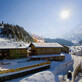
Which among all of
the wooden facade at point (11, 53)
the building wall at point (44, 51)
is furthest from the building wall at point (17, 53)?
the building wall at point (44, 51)

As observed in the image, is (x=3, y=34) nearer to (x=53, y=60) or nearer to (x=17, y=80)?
(x=53, y=60)

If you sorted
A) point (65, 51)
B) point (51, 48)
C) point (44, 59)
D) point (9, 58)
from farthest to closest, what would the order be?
point (65, 51), point (51, 48), point (44, 59), point (9, 58)

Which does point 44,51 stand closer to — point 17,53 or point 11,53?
point 17,53

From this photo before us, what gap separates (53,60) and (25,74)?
1245 cm

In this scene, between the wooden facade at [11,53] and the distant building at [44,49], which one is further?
the distant building at [44,49]

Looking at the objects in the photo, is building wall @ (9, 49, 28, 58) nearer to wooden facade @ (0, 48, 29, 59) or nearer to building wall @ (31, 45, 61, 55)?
wooden facade @ (0, 48, 29, 59)

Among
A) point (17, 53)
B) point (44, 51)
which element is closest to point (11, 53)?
point (17, 53)

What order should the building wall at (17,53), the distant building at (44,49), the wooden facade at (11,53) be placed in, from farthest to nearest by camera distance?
the distant building at (44,49), the building wall at (17,53), the wooden facade at (11,53)

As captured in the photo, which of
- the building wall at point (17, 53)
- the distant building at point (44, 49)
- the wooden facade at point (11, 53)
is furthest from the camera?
the distant building at point (44, 49)

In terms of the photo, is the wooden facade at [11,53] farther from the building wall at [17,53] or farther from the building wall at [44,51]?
the building wall at [44,51]

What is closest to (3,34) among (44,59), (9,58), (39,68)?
(9,58)

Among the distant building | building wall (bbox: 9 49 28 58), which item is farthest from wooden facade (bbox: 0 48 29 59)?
the distant building

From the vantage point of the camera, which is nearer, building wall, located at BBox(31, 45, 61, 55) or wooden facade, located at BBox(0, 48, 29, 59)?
wooden facade, located at BBox(0, 48, 29, 59)

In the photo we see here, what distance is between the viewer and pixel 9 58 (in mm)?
24438
